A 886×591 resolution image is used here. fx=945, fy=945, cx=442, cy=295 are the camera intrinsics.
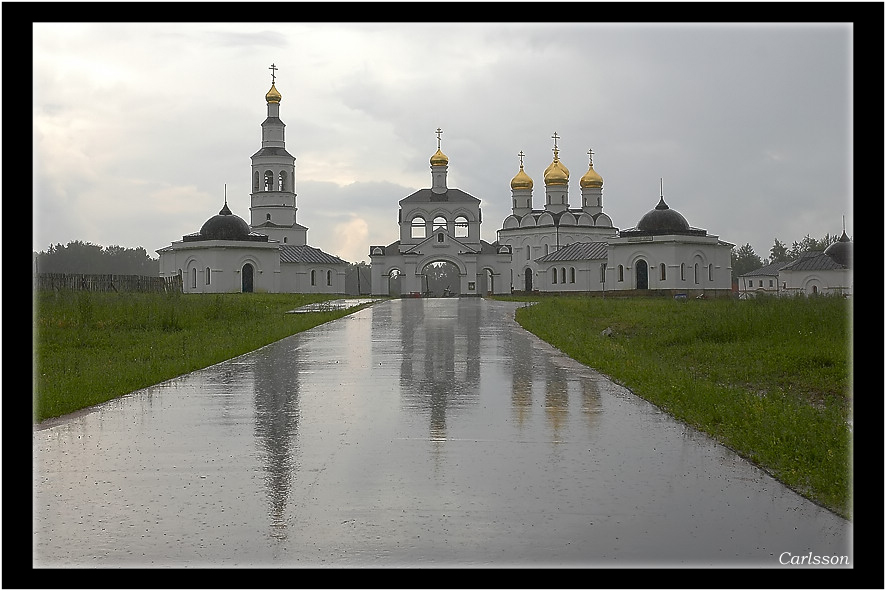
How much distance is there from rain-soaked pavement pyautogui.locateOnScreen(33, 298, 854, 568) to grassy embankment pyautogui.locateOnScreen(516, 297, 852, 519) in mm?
345

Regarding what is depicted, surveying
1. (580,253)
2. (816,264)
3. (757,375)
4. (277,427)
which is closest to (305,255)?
(580,253)

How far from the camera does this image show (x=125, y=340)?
747 inches

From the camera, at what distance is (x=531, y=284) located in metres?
93.2

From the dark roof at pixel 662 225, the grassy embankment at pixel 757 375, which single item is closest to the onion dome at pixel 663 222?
the dark roof at pixel 662 225

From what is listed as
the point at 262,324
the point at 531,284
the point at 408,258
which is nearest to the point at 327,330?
the point at 262,324

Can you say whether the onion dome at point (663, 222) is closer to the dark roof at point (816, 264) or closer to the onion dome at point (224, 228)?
the dark roof at point (816, 264)

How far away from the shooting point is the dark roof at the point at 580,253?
80875mm

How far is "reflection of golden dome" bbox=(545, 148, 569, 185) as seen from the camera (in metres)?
93.9

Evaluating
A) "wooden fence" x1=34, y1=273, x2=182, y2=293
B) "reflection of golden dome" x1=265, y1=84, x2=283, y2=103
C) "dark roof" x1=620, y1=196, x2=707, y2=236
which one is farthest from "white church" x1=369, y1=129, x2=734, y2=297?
"wooden fence" x1=34, y1=273, x2=182, y2=293

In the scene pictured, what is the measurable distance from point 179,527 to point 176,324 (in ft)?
57.5

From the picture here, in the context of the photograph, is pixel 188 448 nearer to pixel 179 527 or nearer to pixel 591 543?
pixel 179 527

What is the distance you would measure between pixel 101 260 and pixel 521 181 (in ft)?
184
